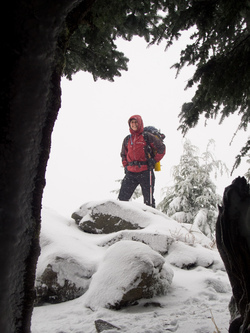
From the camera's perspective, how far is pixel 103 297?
2.61m

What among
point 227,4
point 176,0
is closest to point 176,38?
point 176,0

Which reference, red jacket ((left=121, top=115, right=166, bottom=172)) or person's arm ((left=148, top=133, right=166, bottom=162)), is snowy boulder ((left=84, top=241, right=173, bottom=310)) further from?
person's arm ((left=148, top=133, right=166, bottom=162))

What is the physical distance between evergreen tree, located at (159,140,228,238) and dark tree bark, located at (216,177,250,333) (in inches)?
364

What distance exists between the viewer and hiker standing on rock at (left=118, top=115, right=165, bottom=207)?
7.04 m

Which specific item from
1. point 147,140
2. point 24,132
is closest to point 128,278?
point 24,132

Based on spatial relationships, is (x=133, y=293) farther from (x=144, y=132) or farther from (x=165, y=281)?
(x=144, y=132)

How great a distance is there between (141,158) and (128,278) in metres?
4.67

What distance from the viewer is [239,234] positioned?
114 centimetres

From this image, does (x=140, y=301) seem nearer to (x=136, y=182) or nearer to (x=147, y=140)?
(x=136, y=182)

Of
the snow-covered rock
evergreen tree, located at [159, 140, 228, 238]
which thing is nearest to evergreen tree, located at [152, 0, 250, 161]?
the snow-covered rock

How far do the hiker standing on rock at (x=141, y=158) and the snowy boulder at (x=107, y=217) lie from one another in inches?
48.6

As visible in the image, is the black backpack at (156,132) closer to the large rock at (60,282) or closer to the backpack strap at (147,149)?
the backpack strap at (147,149)

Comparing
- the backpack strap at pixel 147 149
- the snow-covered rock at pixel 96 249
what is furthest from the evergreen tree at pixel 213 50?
the backpack strap at pixel 147 149

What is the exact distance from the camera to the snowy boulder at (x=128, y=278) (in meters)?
2.60
